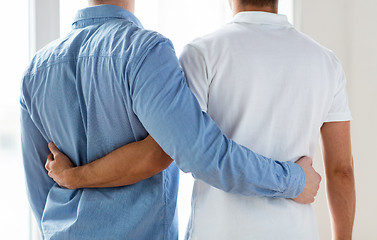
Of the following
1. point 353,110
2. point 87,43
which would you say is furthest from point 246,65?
point 353,110

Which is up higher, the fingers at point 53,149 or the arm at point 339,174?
the fingers at point 53,149

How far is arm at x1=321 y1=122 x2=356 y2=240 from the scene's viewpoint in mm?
1271

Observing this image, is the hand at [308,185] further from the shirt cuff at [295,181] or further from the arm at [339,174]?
the arm at [339,174]

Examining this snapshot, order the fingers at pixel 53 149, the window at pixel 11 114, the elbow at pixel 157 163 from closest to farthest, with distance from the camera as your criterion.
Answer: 1. the elbow at pixel 157 163
2. the fingers at pixel 53 149
3. the window at pixel 11 114

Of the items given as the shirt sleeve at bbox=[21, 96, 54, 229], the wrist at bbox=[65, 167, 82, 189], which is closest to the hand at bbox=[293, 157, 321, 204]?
the wrist at bbox=[65, 167, 82, 189]

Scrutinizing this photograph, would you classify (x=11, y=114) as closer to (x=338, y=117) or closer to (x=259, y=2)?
(x=259, y=2)

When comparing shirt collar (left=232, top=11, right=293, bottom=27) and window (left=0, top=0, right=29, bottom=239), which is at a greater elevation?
shirt collar (left=232, top=11, right=293, bottom=27)

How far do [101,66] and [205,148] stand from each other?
0.98 feet

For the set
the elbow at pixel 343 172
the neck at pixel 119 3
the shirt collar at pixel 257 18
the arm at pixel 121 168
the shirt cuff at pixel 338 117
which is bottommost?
the elbow at pixel 343 172

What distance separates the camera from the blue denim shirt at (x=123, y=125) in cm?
93

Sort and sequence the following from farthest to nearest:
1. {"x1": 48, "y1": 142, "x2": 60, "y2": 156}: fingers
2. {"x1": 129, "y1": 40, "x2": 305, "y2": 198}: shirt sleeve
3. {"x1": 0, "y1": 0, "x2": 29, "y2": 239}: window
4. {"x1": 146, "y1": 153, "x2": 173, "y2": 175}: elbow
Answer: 1. {"x1": 0, "y1": 0, "x2": 29, "y2": 239}: window
2. {"x1": 48, "y1": 142, "x2": 60, "y2": 156}: fingers
3. {"x1": 146, "y1": 153, "x2": 173, "y2": 175}: elbow
4. {"x1": 129, "y1": 40, "x2": 305, "y2": 198}: shirt sleeve

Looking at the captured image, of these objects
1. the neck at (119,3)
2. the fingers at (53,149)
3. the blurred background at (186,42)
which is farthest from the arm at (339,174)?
the blurred background at (186,42)

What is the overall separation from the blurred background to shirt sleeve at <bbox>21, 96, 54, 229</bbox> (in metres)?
0.63

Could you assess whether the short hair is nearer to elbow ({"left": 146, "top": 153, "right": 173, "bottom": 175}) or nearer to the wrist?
elbow ({"left": 146, "top": 153, "right": 173, "bottom": 175})
